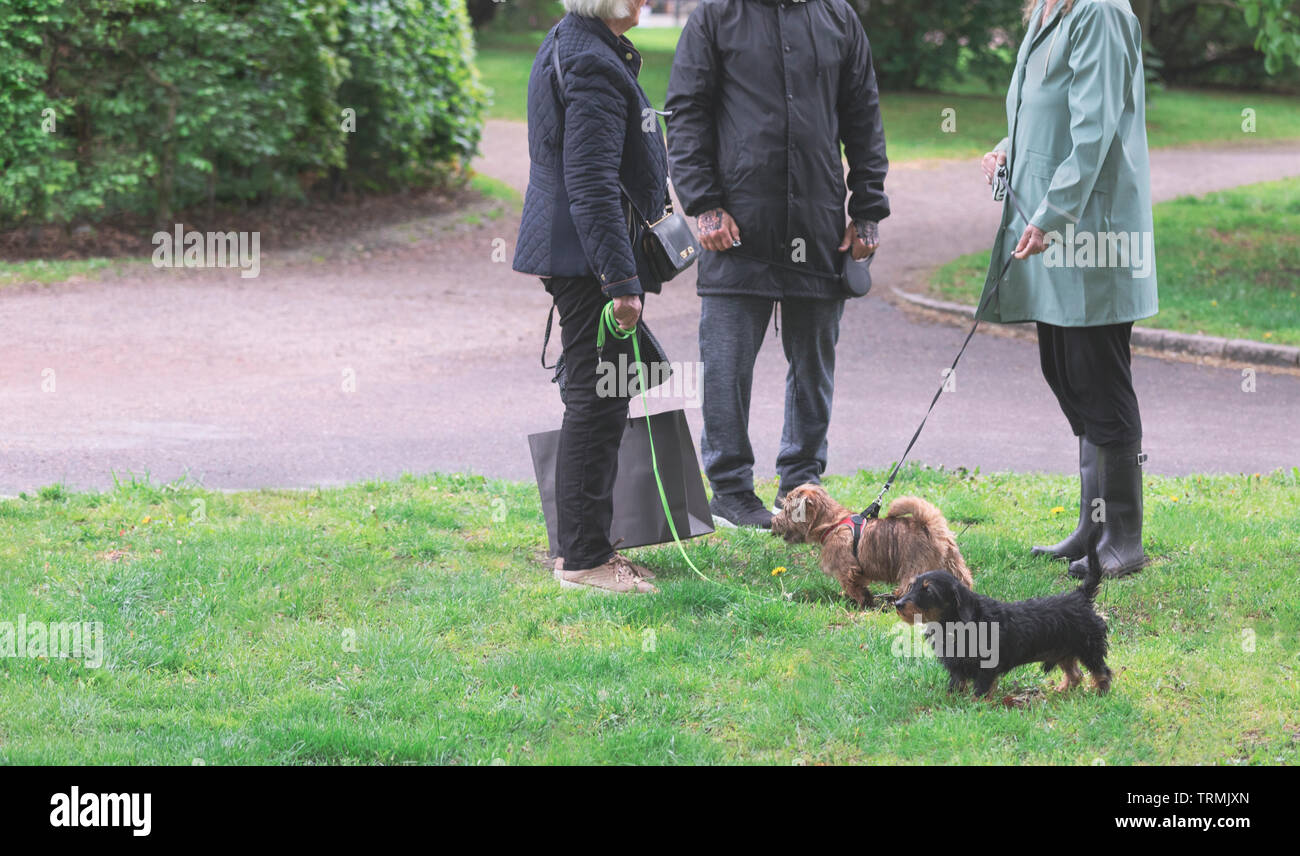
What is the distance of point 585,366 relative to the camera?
15.9 feet

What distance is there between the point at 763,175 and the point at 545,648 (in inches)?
88.0

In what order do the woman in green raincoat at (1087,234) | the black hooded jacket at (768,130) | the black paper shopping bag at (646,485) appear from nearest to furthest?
the woman in green raincoat at (1087,234) → the black paper shopping bag at (646,485) → the black hooded jacket at (768,130)

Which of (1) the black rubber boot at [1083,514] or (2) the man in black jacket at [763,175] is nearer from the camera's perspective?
(1) the black rubber boot at [1083,514]

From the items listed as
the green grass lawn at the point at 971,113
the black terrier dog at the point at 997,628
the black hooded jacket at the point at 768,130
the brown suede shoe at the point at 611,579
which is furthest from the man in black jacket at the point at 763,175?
the green grass lawn at the point at 971,113

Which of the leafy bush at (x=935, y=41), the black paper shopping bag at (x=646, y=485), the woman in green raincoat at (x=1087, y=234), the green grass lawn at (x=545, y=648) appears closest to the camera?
the green grass lawn at (x=545, y=648)

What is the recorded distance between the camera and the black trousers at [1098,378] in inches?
194

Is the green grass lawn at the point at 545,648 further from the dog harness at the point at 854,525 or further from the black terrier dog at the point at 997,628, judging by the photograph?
the dog harness at the point at 854,525

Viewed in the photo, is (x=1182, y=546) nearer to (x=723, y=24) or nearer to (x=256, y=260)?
(x=723, y=24)

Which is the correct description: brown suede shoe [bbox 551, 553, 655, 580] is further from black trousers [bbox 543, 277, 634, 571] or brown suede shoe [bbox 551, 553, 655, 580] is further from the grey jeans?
the grey jeans

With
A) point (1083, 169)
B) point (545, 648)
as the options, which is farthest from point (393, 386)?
point (1083, 169)

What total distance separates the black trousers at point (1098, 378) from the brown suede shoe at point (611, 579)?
174 cm

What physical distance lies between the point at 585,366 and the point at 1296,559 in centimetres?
286

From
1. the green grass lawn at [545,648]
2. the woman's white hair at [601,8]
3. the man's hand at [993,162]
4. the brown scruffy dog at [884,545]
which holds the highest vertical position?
the woman's white hair at [601,8]
